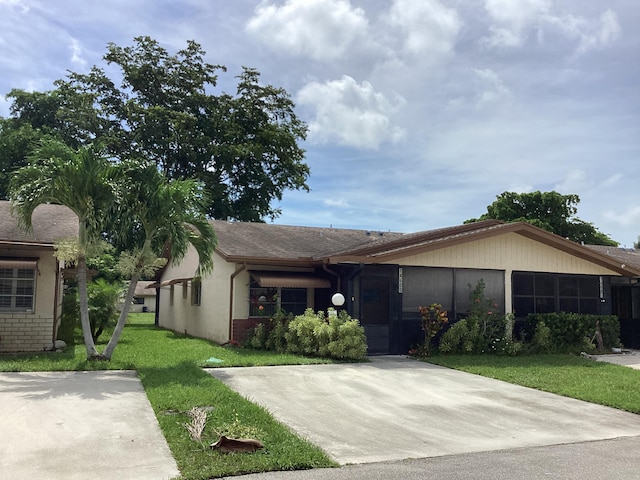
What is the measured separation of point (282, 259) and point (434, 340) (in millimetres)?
4548

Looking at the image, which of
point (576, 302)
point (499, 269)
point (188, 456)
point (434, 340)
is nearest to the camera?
point (188, 456)

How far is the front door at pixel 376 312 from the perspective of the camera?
1342cm

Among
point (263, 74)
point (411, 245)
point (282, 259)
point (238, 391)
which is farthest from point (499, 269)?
point (263, 74)

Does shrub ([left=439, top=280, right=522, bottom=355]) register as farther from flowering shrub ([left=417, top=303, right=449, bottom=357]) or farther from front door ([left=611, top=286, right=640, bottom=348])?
front door ([left=611, top=286, right=640, bottom=348])

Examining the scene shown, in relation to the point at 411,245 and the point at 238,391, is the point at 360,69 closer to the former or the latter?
the point at 411,245

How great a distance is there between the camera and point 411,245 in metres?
14.0

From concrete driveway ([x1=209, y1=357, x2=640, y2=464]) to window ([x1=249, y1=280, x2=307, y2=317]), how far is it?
394 cm

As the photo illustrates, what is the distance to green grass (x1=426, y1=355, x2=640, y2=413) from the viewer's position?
Answer: 28.7ft

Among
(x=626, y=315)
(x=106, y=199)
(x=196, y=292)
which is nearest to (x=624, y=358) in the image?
(x=626, y=315)

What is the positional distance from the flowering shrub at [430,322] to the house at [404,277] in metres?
0.38

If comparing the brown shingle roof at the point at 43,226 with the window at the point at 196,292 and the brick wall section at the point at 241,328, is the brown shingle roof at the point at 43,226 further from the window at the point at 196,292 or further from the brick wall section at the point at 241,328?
the window at the point at 196,292

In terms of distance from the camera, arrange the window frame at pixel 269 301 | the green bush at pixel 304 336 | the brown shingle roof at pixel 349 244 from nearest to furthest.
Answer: the green bush at pixel 304 336 → the brown shingle roof at pixel 349 244 → the window frame at pixel 269 301

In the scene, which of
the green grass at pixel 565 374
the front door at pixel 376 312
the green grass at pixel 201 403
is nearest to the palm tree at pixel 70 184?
the green grass at pixel 201 403

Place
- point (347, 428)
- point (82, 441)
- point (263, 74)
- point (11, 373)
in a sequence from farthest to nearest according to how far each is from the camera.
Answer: point (263, 74) < point (11, 373) < point (347, 428) < point (82, 441)
